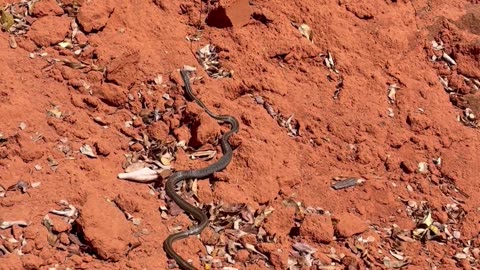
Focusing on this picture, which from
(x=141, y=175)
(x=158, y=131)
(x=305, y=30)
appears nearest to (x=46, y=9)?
(x=158, y=131)

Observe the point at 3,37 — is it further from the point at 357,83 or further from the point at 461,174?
the point at 461,174

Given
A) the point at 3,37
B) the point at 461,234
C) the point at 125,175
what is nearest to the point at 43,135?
the point at 125,175

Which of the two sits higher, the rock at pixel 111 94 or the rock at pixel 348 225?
the rock at pixel 111 94

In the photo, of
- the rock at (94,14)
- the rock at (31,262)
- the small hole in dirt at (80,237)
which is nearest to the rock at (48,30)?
the rock at (94,14)

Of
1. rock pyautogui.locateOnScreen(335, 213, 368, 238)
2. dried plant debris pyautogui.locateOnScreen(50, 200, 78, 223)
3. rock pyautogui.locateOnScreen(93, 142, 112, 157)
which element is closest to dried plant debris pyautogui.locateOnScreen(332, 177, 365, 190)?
rock pyautogui.locateOnScreen(335, 213, 368, 238)

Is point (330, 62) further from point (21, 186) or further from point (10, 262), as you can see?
point (10, 262)

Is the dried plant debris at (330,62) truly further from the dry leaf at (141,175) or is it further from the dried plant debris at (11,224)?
the dried plant debris at (11,224)
